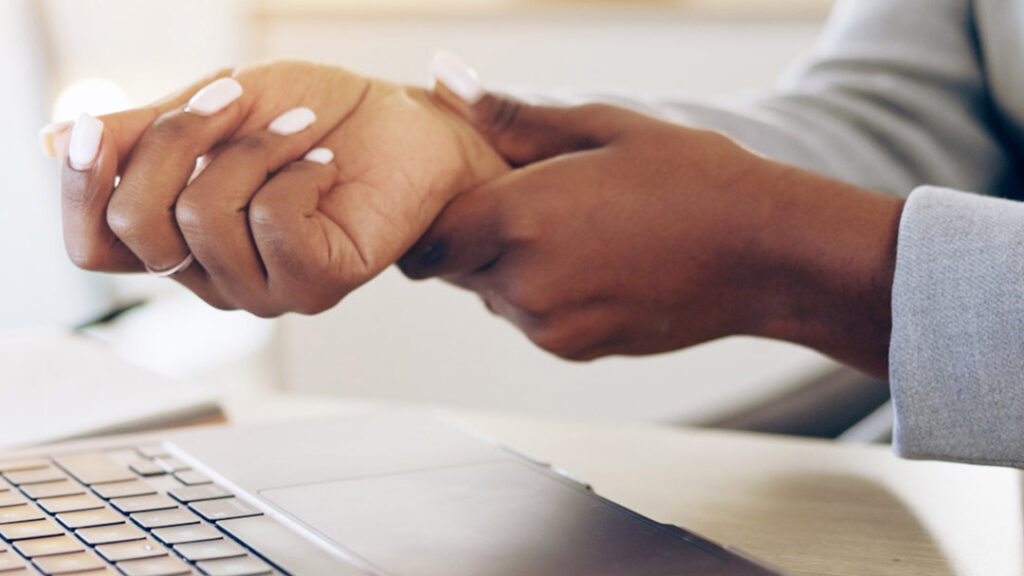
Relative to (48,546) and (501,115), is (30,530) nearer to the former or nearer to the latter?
(48,546)

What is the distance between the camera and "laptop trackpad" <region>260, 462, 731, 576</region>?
0.30 m

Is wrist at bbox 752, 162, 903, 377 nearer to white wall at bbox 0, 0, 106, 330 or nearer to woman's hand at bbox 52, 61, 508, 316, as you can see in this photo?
woman's hand at bbox 52, 61, 508, 316

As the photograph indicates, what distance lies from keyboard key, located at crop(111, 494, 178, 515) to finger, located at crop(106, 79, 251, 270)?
0.10 m

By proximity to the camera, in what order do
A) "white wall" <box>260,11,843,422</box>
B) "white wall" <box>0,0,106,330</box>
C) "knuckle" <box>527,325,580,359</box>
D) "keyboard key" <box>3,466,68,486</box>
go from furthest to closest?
"white wall" <box>0,0,106,330</box> < "white wall" <box>260,11,843,422</box> < "knuckle" <box>527,325,580,359</box> < "keyboard key" <box>3,466,68,486</box>

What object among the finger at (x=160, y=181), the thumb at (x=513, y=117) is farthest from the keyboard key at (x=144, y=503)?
the thumb at (x=513, y=117)

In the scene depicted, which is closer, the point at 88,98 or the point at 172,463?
the point at 172,463

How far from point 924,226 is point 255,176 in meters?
0.27

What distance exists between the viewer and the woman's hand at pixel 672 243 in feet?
1.54

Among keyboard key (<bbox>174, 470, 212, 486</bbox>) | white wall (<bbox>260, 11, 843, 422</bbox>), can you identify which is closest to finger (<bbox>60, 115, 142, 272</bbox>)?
keyboard key (<bbox>174, 470, 212, 486</bbox>)

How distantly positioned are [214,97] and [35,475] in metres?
0.16

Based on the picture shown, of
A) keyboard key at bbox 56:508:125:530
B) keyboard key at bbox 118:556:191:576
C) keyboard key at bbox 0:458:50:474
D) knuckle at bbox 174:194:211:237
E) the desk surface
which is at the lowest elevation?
the desk surface

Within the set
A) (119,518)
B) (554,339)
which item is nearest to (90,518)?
(119,518)

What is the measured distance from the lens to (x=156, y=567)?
0.29 meters

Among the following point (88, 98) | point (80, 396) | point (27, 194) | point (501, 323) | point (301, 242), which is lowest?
point (501, 323)
